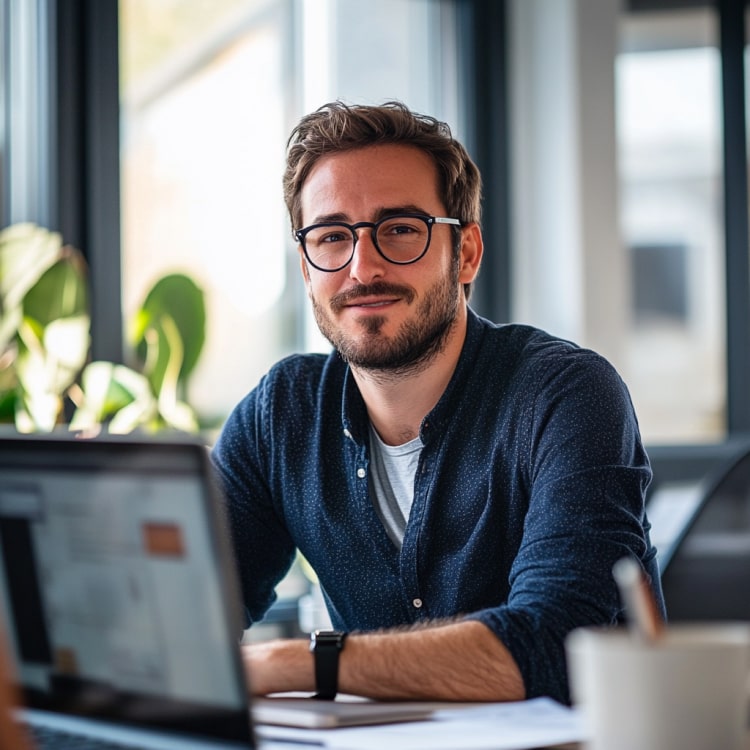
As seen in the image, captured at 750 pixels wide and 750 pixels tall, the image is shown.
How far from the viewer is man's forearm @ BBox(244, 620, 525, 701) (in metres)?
1.15

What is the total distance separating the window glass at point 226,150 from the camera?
3.22 metres

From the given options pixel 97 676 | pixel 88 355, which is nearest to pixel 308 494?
pixel 97 676

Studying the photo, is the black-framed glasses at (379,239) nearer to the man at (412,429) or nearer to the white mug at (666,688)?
the man at (412,429)

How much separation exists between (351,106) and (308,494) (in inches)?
24.5

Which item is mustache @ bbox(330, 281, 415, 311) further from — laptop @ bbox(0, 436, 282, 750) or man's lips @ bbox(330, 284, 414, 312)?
laptop @ bbox(0, 436, 282, 750)

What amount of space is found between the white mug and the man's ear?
1.18 metres

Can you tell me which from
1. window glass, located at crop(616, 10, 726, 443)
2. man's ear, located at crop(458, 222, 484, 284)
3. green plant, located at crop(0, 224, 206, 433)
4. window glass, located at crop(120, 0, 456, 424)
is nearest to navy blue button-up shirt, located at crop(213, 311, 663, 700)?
man's ear, located at crop(458, 222, 484, 284)

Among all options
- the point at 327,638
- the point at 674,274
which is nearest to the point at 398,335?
the point at 327,638

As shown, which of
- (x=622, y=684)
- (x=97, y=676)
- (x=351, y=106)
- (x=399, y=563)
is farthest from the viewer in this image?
(x=351, y=106)

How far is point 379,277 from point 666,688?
1.07 meters

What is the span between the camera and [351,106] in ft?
6.20

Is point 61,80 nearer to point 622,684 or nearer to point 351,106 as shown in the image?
point 351,106

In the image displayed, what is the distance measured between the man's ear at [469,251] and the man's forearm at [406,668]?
2.68 feet

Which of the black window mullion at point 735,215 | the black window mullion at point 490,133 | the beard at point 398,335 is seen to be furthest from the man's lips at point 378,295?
the black window mullion at point 735,215
